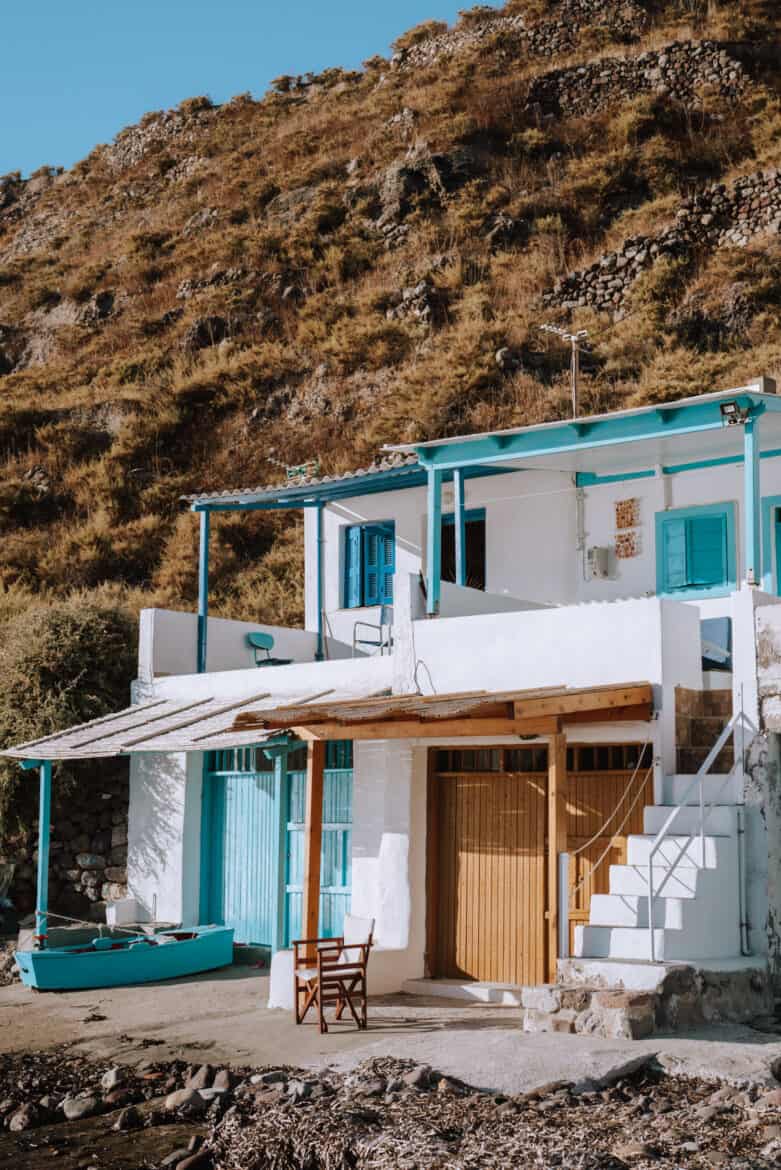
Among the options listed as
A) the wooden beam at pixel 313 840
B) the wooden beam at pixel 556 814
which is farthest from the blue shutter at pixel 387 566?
the wooden beam at pixel 556 814

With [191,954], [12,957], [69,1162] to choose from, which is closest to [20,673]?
[12,957]

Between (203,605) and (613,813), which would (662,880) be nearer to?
(613,813)

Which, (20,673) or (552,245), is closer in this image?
(20,673)

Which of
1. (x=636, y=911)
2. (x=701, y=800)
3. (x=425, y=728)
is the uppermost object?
(x=425, y=728)

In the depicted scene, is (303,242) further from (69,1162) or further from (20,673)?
(69,1162)

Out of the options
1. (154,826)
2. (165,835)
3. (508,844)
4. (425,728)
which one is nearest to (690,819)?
(508,844)

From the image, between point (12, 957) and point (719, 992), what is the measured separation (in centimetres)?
948

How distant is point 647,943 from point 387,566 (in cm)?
969

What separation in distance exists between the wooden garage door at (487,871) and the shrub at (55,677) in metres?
6.77

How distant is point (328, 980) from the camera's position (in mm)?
11656

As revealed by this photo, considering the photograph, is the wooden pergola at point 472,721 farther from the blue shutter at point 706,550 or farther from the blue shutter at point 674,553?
the blue shutter at point 674,553

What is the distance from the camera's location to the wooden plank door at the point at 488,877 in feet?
43.2

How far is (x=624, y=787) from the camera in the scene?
12.8 metres

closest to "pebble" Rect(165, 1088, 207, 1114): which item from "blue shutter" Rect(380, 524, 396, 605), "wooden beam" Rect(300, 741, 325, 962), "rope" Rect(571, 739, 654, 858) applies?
"wooden beam" Rect(300, 741, 325, 962)
